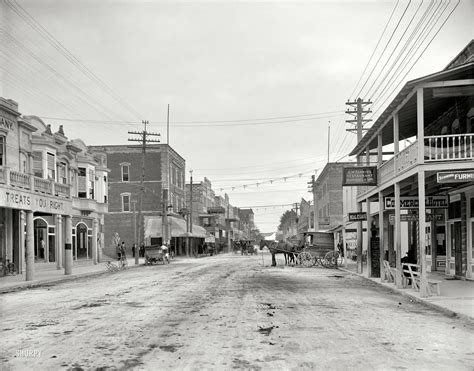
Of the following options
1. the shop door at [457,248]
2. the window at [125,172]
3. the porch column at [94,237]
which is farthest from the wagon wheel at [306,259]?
the window at [125,172]

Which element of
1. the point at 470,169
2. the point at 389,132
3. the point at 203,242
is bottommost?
the point at 203,242

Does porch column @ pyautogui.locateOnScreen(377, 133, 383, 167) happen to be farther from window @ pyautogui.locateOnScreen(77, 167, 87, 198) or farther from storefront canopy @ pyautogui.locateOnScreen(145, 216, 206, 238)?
storefront canopy @ pyautogui.locateOnScreen(145, 216, 206, 238)

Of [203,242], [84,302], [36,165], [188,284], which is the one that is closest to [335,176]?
[203,242]

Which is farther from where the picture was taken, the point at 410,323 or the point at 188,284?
the point at 188,284

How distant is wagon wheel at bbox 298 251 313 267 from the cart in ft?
39.8

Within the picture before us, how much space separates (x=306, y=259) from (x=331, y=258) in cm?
150

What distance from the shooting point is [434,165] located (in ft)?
50.6

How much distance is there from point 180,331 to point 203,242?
214ft

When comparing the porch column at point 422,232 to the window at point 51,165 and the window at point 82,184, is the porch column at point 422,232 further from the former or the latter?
the window at point 82,184

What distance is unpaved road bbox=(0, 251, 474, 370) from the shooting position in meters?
7.11

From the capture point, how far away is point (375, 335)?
352 inches

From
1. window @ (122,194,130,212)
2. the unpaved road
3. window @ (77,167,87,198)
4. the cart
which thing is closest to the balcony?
the unpaved road

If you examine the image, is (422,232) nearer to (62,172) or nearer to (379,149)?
(379,149)

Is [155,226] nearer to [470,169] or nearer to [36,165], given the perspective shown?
[36,165]
